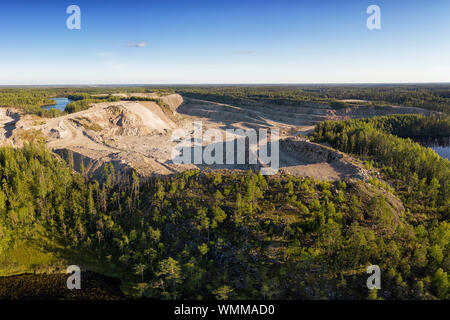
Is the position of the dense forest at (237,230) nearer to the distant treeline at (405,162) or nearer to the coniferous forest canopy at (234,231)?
the coniferous forest canopy at (234,231)

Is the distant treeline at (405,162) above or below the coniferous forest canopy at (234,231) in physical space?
above

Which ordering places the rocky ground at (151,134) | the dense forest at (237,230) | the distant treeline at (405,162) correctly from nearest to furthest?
the dense forest at (237,230) → the distant treeline at (405,162) → the rocky ground at (151,134)

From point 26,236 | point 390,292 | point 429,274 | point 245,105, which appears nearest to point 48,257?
point 26,236

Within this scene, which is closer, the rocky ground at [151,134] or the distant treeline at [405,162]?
the distant treeline at [405,162]

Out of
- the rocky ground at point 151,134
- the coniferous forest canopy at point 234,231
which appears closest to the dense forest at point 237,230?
the coniferous forest canopy at point 234,231

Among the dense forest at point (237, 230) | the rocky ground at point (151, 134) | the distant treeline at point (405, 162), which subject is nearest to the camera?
the dense forest at point (237, 230)
